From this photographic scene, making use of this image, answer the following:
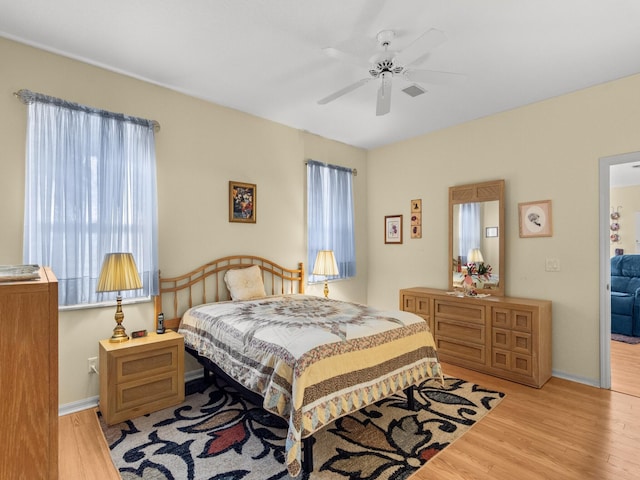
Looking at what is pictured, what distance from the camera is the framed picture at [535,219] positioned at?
11.8 ft

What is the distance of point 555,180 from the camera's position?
3.57 metres

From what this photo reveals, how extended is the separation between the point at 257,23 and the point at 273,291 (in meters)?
2.82

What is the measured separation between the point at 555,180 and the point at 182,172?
3846 mm

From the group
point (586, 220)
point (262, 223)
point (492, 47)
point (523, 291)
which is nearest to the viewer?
point (492, 47)

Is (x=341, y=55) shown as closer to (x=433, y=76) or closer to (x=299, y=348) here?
(x=433, y=76)

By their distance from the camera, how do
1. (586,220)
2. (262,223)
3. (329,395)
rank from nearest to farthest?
(329,395), (586,220), (262,223)

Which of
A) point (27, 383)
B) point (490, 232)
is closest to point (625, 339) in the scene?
point (490, 232)

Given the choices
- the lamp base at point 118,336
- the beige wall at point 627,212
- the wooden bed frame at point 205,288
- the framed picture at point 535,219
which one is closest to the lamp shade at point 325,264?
the wooden bed frame at point 205,288

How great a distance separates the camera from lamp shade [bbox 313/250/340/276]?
4.43m

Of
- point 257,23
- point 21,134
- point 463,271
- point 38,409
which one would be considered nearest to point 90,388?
point 21,134

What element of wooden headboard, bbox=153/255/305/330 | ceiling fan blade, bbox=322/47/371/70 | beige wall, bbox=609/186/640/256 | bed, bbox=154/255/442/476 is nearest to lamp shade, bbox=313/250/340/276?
wooden headboard, bbox=153/255/305/330

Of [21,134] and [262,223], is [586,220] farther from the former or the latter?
[21,134]

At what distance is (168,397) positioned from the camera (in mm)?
2842

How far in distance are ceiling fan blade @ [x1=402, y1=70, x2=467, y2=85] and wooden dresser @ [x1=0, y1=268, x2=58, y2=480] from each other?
2.65 m
